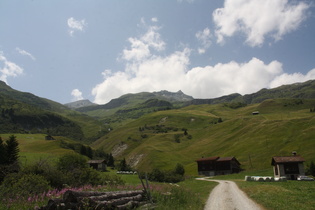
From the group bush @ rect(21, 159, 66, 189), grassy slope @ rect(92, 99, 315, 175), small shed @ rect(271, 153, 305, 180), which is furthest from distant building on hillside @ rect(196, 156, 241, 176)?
bush @ rect(21, 159, 66, 189)

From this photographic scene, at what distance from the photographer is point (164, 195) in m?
21.6

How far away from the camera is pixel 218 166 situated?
115438 mm

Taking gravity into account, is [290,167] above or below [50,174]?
above

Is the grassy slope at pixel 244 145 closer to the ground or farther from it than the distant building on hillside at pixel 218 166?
farther from it

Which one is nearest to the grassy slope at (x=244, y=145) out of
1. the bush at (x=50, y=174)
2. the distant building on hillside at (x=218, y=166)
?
the distant building on hillside at (x=218, y=166)

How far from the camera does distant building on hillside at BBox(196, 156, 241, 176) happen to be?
11044cm

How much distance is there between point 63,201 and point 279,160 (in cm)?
7936

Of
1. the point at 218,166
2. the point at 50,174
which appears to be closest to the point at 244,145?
the point at 218,166

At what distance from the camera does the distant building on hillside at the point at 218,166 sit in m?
110

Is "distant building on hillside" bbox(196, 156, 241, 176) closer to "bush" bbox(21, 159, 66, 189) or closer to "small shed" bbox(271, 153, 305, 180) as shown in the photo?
"small shed" bbox(271, 153, 305, 180)

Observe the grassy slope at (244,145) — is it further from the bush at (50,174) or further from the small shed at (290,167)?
the bush at (50,174)

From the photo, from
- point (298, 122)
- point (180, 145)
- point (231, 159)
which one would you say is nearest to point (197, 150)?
point (180, 145)

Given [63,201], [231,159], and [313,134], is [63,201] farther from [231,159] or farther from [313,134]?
[313,134]

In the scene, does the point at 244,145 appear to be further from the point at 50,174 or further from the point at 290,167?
the point at 50,174
